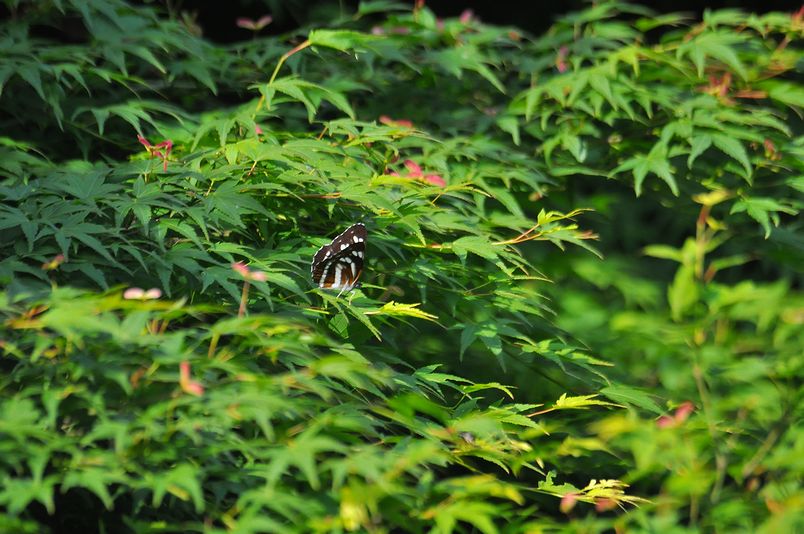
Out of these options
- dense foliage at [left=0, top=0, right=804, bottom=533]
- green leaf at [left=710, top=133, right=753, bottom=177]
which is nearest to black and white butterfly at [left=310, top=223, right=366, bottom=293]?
dense foliage at [left=0, top=0, right=804, bottom=533]

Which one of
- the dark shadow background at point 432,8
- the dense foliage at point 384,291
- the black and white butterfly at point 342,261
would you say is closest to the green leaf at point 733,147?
the dense foliage at point 384,291

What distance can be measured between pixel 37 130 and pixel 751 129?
2.58 meters

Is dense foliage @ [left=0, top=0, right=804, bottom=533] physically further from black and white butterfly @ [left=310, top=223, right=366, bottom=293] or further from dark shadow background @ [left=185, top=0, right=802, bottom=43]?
dark shadow background @ [left=185, top=0, right=802, bottom=43]

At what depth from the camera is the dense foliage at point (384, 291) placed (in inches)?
75.0

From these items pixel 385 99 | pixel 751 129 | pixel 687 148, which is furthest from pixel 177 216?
pixel 751 129

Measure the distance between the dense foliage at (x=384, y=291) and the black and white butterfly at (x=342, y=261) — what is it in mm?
52

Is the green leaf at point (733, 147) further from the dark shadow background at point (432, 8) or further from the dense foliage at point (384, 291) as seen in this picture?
the dark shadow background at point (432, 8)

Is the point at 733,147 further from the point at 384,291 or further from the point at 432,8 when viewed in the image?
the point at 432,8

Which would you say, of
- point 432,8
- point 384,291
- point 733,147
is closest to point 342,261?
point 384,291

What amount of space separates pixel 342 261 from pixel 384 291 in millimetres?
370

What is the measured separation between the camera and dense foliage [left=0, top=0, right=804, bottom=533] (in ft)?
6.25

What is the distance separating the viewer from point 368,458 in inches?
73.8

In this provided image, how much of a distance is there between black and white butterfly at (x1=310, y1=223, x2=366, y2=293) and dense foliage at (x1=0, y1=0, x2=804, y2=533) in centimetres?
5

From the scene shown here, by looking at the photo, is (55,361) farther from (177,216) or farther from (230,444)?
(177,216)
